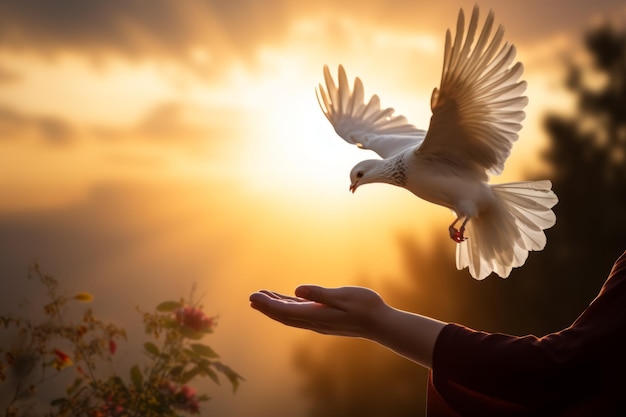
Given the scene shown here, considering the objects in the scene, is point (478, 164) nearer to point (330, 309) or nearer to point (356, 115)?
point (356, 115)

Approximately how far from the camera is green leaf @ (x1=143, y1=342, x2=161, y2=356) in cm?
246

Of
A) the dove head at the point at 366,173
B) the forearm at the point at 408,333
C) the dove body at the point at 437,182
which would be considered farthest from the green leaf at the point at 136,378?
the forearm at the point at 408,333

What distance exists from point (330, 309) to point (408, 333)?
12 centimetres

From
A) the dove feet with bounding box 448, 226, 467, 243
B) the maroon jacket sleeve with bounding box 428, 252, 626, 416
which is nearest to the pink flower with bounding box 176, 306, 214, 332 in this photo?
the dove feet with bounding box 448, 226, 467, 243

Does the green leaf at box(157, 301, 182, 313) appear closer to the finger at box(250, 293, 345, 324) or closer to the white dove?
the white dove

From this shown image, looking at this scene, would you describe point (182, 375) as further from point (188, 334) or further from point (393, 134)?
point (393, 134)

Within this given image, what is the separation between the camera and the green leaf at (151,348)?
96.8 inches

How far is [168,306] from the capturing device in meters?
2.49

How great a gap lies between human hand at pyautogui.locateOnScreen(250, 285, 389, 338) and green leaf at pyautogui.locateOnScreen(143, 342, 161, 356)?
1.41 metres

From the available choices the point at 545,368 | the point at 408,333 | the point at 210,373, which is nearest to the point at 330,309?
the point at 408,333

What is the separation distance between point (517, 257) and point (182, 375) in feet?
3.89

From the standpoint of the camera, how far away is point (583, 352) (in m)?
0.92

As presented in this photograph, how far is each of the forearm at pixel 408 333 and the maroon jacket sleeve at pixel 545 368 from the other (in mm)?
16

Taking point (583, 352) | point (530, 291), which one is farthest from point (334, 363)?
point (583, 352)
